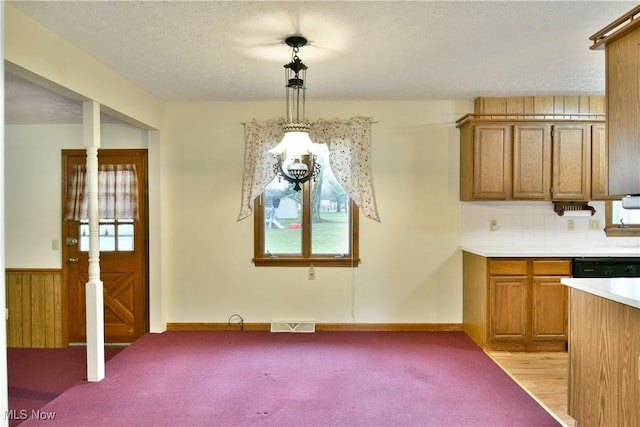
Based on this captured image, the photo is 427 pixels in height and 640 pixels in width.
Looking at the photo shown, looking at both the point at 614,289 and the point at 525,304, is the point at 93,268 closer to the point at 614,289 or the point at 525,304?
the point at 614,289

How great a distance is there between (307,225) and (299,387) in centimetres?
178

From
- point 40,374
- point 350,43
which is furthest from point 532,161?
point 40,374

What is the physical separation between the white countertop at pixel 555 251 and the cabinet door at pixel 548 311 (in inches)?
9.3

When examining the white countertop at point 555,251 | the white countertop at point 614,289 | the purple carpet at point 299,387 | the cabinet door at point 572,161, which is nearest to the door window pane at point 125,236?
the purple carpet at point 299,387

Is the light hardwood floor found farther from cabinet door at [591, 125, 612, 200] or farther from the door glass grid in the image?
the door glass grid

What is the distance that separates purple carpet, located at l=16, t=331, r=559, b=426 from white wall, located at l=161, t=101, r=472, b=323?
42 cm

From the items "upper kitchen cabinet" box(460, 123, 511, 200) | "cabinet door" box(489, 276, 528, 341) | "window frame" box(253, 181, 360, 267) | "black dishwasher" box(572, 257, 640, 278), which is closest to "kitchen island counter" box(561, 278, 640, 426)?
"cabinet door" box(489, 276, 528, 341)

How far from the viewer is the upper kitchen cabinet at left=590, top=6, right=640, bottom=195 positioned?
6.38 feet

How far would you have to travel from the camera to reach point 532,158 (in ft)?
12.7

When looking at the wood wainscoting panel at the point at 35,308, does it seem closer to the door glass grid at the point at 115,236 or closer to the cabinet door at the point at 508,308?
the door glass grid at the point at 115,236

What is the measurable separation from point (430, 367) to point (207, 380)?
1.80 m

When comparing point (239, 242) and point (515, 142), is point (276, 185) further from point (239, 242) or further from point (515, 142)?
point (515, 142)

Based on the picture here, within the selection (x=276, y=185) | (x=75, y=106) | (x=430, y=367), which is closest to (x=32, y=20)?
(x=75, y=106)

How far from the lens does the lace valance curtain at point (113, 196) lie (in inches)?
167
